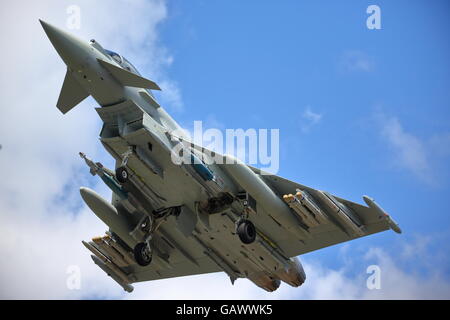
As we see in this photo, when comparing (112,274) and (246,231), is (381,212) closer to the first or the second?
(246,231)

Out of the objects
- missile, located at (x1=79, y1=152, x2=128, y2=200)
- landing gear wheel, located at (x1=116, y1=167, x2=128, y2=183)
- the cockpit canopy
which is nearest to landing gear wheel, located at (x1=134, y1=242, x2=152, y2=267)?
missile, located at (x1=79, y1=152, x2=128, y2=200)

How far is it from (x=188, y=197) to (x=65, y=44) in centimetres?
631

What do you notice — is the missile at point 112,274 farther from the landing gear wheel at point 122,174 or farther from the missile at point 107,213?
the landing gear wheel at point 122,174

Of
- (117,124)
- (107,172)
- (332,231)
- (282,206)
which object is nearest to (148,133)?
(117,124)

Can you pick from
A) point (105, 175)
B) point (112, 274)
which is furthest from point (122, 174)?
point (112, 274)

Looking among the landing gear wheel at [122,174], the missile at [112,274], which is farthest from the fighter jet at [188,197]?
the missile at [112,274]

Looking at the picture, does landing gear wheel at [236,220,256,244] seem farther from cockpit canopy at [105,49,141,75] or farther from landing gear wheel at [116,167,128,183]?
cockpit canopy at [105,49,141,75]

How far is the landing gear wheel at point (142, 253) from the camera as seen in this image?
81.9 ft

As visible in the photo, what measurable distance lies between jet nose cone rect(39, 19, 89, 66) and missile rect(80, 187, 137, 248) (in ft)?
17.6

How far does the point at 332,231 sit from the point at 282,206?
221 centimetres

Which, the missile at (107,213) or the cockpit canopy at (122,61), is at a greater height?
the cockpit canopy at (122,61)

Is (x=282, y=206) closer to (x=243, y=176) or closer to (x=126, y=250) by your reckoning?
(x=243, y=176)

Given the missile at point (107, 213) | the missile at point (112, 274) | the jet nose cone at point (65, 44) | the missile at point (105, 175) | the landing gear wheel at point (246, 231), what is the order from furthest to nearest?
the missile at point (112, 274) < the missile at point (107, 213) < the missile at point (105, 175) < the landing gear wheel at point (246, 231) < the jet nose cone at point (65, 44)

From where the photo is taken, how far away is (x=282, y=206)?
23609mm
